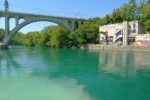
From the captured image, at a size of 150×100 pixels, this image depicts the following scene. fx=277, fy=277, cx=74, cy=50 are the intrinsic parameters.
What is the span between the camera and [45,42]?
114 m

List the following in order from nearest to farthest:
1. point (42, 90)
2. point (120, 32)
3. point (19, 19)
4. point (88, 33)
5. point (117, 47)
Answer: point (42, 90), point (117, 47), point (120, 32), point (19, 19), point (88, 33)

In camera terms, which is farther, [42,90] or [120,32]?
A: [120,32]

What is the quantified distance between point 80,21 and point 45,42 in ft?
72.6

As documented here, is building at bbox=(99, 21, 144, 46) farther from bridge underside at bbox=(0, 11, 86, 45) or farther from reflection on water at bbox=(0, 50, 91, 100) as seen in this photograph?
reflection on water at bbox=(0, 50, 91, 100)

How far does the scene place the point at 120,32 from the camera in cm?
7906

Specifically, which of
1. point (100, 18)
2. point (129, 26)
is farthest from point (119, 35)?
point (100, 18)

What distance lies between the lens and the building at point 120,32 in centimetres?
7456

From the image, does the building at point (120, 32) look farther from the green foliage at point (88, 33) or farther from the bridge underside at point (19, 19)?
the bridge underside at point (19, 19)

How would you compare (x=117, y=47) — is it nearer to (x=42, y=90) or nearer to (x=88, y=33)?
(x=88, y=33)

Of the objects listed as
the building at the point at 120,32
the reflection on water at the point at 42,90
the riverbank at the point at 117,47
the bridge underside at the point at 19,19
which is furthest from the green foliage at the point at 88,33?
the reflection on water at the point at 42,90

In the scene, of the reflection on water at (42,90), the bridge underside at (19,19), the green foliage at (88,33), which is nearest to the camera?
the reflection on water at (42,90)

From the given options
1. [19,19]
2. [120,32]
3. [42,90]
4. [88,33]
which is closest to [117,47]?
[120,32]

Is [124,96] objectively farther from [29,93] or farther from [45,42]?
[45,42]

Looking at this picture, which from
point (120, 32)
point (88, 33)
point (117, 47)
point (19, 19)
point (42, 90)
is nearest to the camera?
point (42, 90)
